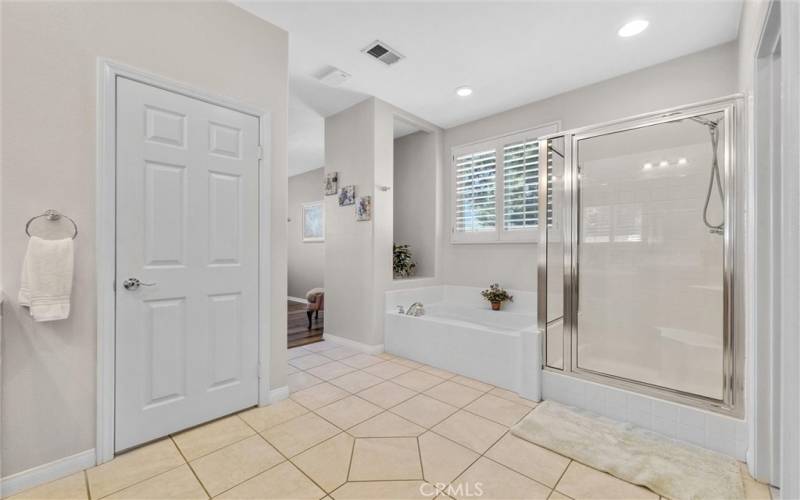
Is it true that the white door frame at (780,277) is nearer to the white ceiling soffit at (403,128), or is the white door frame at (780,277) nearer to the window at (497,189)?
the window at (497,189)

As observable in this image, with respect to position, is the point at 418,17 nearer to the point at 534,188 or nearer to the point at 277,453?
the point at 534,188

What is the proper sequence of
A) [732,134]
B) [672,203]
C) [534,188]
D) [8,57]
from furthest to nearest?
[534,188]
[672,203]
[732,134]
[8,57]

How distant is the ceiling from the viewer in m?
2.36

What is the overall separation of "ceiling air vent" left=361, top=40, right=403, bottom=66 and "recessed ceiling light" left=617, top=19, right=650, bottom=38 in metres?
1.71

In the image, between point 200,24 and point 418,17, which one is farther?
point 418,17

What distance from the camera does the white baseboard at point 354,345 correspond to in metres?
3.79

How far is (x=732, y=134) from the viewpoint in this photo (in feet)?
6.75

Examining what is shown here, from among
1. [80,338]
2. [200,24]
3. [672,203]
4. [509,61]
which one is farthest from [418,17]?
[80,338]

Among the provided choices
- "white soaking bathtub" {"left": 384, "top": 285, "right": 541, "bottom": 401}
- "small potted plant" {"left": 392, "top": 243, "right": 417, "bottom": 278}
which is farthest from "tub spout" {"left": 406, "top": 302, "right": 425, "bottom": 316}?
"small potted plant" {"left": 392, "top": 243, "right": 417, "bottom": 278}

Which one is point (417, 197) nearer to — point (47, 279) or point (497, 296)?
point (497, 296)

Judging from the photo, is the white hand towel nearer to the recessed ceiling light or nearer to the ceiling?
the ceiling

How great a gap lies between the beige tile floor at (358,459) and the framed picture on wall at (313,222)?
189 inches

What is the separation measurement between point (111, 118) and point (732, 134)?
3.58m

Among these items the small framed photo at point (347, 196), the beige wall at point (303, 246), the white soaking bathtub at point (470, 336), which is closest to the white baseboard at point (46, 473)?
the white soaking bathtub at point (470, 336)
